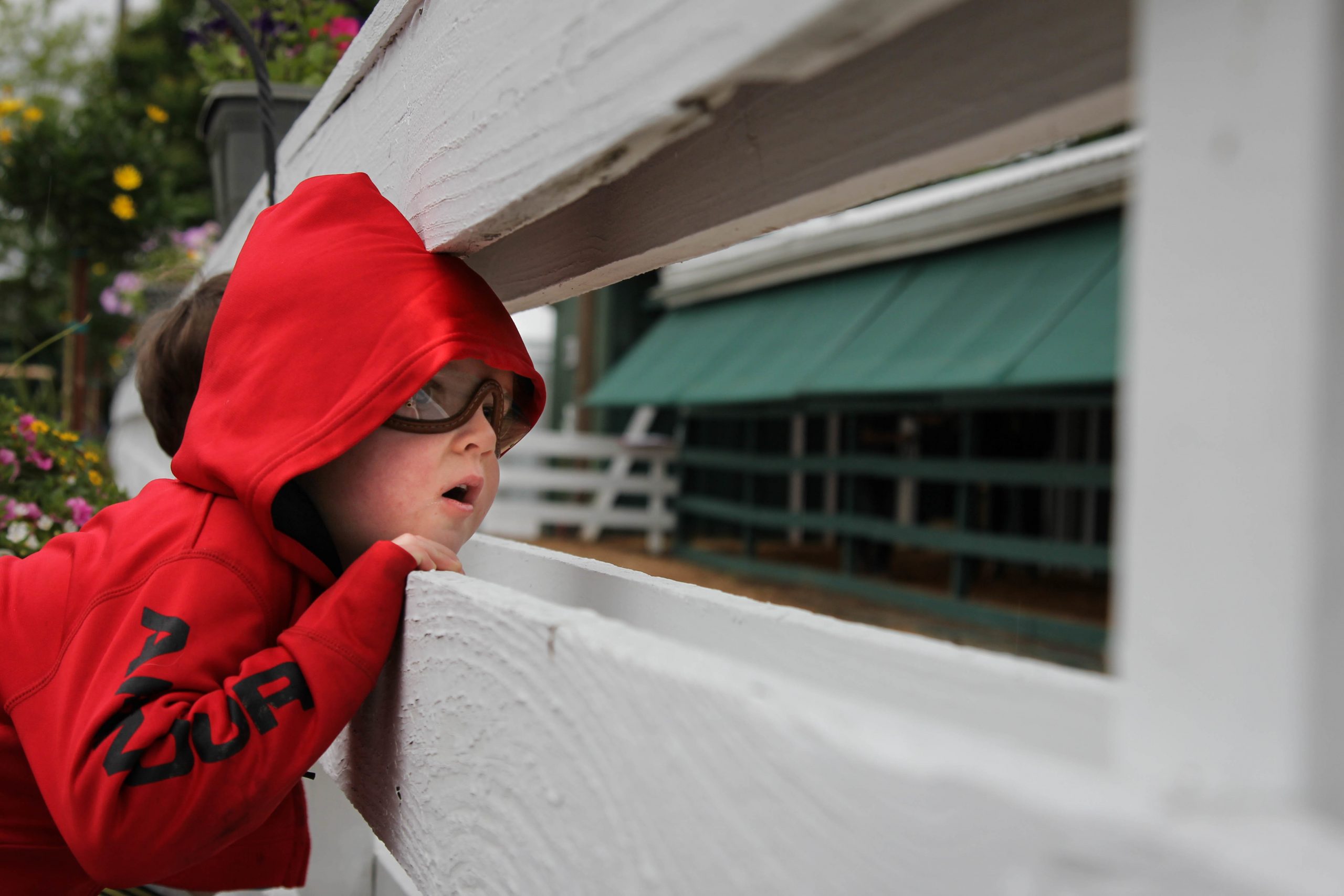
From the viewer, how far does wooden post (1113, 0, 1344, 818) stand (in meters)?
0.25

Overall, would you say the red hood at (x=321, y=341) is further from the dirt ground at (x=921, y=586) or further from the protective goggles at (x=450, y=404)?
the dirt ground at (x=921, y=586)

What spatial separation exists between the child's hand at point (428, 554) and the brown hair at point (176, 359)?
0.58 meters

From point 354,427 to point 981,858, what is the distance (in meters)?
0.68

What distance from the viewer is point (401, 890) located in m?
1.27

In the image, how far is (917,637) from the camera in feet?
2.08

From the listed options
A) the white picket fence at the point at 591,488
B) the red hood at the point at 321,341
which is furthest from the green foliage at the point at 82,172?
the red hood at the point at 321,341

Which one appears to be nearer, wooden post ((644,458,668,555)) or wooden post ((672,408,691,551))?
wooden post ((672,408,691,551))

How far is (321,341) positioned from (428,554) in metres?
0.22

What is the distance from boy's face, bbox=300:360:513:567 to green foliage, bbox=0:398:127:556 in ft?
3.48

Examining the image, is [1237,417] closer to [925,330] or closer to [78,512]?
[78,512]

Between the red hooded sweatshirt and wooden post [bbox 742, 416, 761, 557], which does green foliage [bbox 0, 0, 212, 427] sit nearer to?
the red hooded sweatshirt

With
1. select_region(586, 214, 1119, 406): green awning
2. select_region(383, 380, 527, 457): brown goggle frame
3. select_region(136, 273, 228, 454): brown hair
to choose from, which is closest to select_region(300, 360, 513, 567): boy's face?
select_region(383, 380, 527, 457): brown goggle frame

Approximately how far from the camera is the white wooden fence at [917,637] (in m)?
0.26

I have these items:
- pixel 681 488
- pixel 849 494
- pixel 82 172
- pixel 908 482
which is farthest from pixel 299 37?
pixel 681 488
